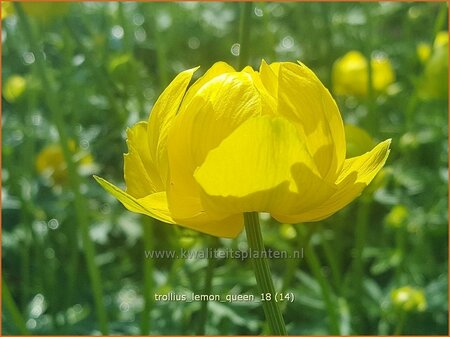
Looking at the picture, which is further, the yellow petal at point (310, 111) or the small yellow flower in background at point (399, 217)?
the small yellow flower in background at point (399, 217)

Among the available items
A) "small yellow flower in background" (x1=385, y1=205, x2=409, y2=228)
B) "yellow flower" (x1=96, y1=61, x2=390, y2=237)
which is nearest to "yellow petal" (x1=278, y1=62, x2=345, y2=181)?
"yellow flower" (x1=96, y1=61, x2=390, y2=237)

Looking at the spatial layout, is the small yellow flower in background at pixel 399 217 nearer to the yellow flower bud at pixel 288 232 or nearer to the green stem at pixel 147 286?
the yellow flower bud at pixel 288 232

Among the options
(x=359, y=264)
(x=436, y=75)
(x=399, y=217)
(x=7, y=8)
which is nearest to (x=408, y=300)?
(x=359, y=264)

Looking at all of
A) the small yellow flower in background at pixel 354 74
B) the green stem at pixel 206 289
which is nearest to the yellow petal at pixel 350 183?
the green stem at pixel 206 289

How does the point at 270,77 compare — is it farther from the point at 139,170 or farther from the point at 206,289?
the point at 206,289

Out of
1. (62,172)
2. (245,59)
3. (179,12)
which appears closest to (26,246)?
(62,172)
